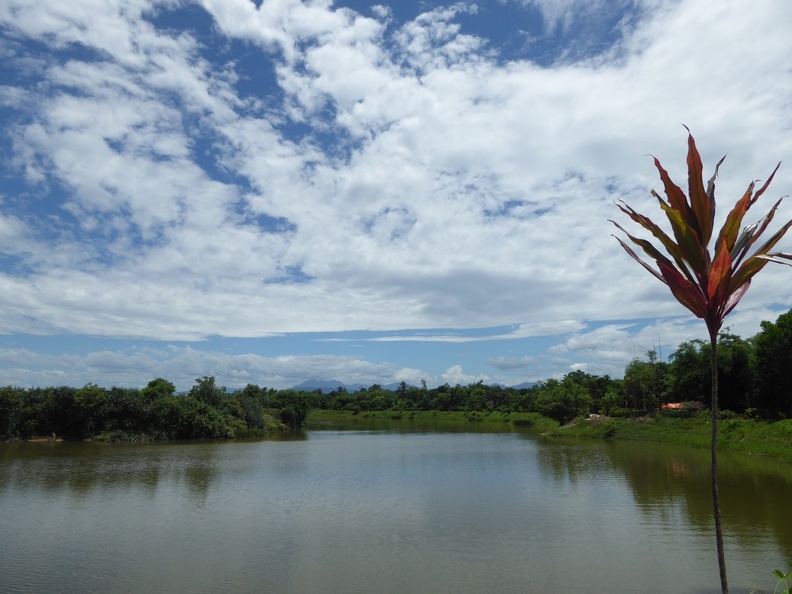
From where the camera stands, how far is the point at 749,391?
41.2 m

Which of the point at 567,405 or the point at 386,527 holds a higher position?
the point at 567,405

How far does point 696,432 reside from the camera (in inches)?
1469

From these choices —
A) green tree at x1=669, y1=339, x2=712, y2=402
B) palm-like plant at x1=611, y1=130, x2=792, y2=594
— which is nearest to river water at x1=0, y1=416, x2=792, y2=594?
palm-like plant at x1=611, y1=130, x2=792, y2=594

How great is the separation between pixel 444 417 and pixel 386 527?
7648cm

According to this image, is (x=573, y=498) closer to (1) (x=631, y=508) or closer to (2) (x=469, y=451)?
(1) (x=631, y=508)

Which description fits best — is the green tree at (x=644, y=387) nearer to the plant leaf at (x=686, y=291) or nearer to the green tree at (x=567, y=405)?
the green tree at (x=567, y=405)

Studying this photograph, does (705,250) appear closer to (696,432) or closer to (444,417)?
(696,432)

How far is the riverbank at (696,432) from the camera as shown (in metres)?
28.2

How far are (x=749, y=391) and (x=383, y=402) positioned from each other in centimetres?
7048

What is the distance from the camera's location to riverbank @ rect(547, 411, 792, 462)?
28.2m

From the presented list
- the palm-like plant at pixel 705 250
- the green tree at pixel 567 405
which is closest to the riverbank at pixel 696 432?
the green tree at pixel 567 405

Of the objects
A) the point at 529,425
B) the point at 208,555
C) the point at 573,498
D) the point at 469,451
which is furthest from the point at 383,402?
the point at 208,555

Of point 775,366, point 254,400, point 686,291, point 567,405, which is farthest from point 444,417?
point 686,291

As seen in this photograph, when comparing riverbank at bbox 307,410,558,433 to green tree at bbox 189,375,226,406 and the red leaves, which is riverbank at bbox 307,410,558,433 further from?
the red leaves
